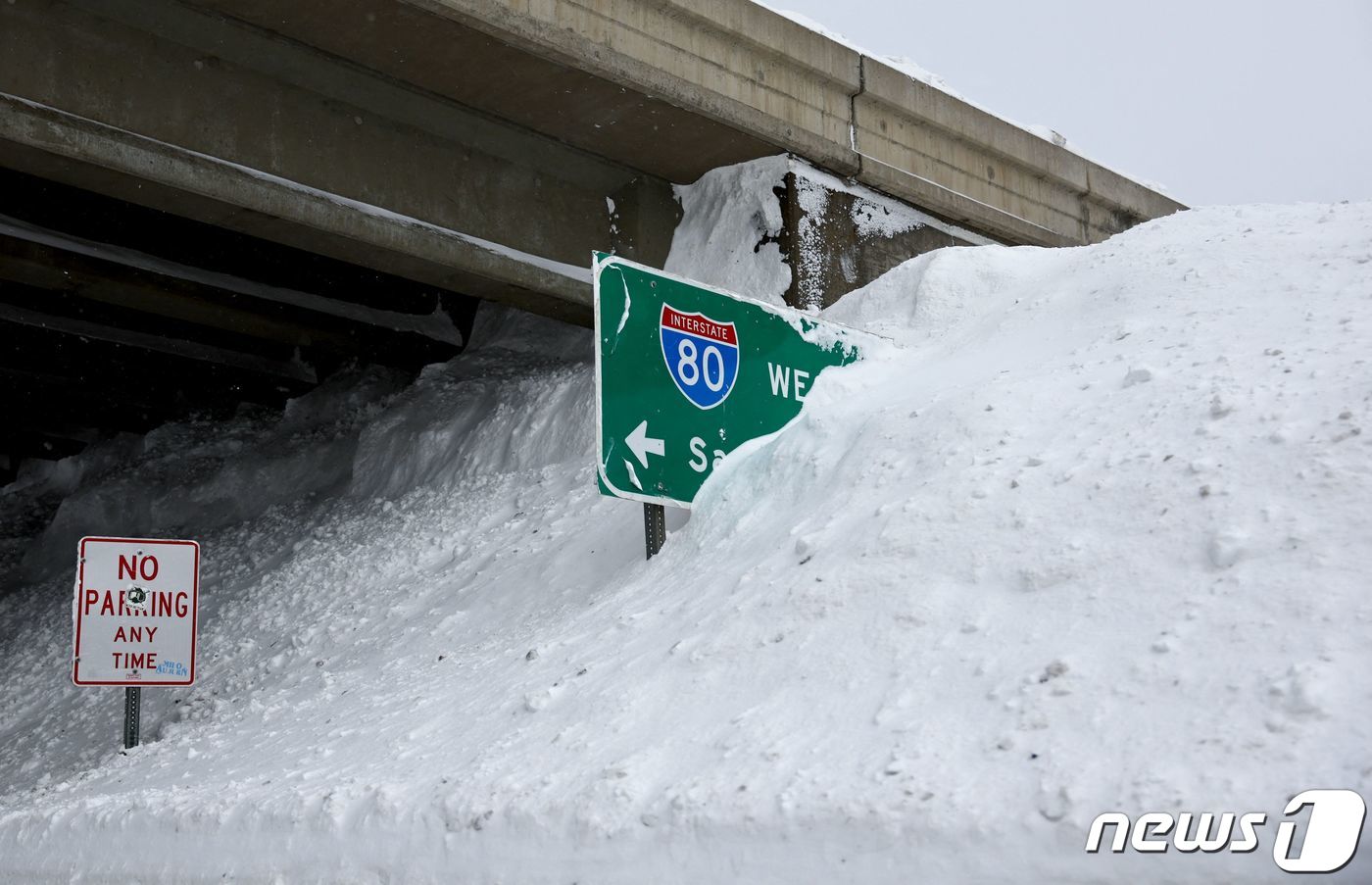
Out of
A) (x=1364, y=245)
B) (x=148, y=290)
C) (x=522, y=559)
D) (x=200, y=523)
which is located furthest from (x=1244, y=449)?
(x=200, y=523)

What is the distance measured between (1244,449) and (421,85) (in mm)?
6923

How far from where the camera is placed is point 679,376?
7.23 meters

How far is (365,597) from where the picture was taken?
379 inches

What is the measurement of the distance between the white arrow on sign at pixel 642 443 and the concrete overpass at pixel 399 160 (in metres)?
3.61

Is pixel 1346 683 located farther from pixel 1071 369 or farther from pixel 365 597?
pixel 365 597

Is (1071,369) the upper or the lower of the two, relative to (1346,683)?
upper

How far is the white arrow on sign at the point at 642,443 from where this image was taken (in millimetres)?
6883

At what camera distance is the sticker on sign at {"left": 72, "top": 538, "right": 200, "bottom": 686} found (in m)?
7.62

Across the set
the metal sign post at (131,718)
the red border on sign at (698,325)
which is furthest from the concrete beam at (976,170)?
the metal sign post at (131,718)

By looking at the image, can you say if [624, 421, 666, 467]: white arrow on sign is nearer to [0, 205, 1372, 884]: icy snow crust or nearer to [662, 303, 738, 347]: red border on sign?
[0, 205, 1372, 884]: icy snow crust

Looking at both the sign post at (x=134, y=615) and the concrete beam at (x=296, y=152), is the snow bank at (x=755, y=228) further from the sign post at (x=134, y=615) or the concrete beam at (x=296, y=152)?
the sign post at (x=134, y=615)

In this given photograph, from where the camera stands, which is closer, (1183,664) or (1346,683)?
(1346,683)

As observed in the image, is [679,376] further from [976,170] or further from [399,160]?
[976,170]

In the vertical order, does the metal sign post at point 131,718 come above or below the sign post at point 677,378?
below
